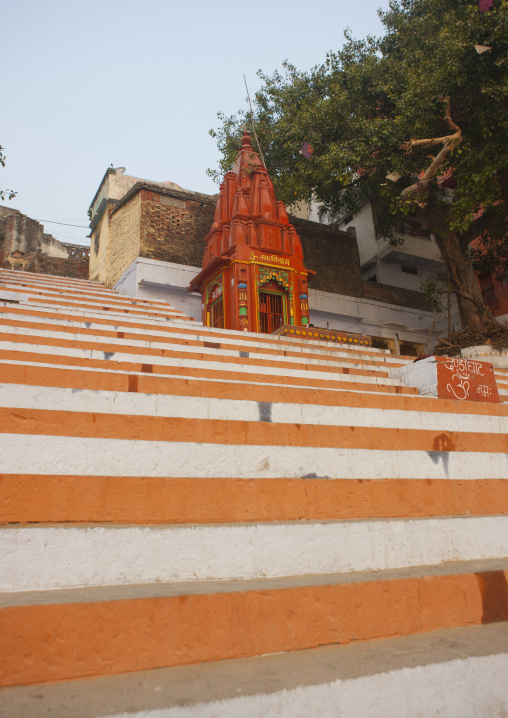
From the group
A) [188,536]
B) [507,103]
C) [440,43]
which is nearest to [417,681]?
[188,536]

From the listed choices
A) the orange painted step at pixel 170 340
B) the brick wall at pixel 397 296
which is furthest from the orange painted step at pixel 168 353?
the brick wall at pixel 397 296

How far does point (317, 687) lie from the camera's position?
1658 mm

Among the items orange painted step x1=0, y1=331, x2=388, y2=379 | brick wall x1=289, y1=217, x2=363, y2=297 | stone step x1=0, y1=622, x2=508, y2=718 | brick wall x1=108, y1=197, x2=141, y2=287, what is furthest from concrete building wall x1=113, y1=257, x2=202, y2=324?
stone step x1=0, y1=622, x2=508, y2=718

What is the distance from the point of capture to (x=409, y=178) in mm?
14086

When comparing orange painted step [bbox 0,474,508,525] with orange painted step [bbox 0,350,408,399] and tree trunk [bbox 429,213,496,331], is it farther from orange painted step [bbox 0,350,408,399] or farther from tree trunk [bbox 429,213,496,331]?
tree trunk [bbox 429,213,496,331]

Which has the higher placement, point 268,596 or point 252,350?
point 252,350

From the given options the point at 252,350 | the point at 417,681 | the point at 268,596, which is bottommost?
the point at 417,681

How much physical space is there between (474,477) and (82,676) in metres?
2.88

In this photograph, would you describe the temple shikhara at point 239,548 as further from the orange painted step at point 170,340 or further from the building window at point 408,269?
the building window at point 408,269

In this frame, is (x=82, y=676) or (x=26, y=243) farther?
(x=26, y=243)

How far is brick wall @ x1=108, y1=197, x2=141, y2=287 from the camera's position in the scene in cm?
1494

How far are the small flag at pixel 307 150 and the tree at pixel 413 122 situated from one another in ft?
0.41

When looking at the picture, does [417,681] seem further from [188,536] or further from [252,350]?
[252,350]

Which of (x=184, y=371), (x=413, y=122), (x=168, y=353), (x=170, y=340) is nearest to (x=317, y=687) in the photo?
(x=184, y=371)
